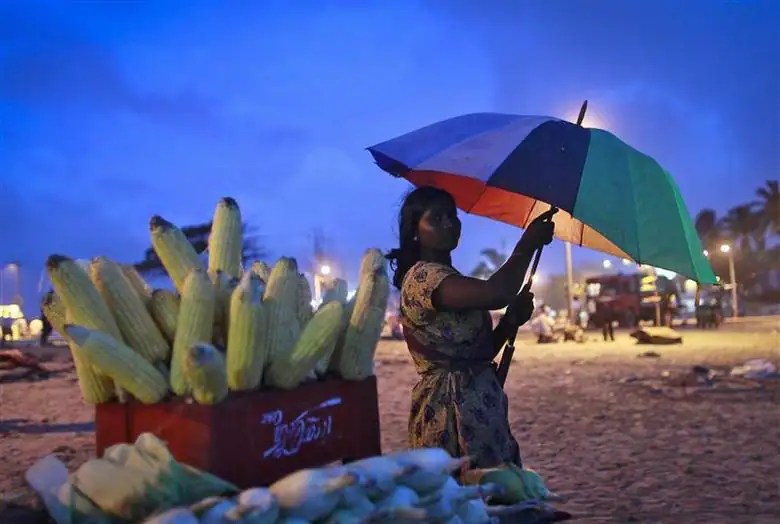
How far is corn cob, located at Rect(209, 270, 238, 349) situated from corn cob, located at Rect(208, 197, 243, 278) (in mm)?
176

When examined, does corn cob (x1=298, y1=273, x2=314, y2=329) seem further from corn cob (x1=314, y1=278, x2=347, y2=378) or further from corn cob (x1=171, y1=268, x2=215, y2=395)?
corn cob (x1=171, y1=268, x2=215, y2=395)

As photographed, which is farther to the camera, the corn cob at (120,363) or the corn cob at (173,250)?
the corn cob at (173,250)

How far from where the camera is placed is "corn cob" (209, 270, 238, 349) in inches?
78.5

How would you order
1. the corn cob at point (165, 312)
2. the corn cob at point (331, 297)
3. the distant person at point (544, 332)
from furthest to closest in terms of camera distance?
the distant person at point (544, 332), the corn cob at point (331, 297), the corn cob at point (165, 312)

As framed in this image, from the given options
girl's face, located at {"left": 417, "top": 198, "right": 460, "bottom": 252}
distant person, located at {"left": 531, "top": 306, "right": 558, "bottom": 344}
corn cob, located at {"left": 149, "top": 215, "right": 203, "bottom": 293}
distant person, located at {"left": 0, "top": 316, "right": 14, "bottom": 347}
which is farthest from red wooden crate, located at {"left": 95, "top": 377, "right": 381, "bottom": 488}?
distant person, located at {"left": 0, "top": 316, "right": 14, "bottom": 347}

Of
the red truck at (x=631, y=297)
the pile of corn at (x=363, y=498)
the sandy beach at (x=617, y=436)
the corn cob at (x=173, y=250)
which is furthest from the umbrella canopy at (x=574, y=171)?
the red truck at (x=631, y=297)

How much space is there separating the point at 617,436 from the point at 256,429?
701 cm

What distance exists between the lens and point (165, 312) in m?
1.98

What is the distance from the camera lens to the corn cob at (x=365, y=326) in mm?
2160

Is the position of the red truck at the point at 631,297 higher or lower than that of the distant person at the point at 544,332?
higher

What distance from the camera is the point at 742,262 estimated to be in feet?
240

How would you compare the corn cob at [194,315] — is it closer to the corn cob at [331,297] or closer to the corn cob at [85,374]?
the corn cob at [85,374]

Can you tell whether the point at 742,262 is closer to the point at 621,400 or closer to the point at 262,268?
the point at 621,400

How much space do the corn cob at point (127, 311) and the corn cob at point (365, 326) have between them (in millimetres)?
502
